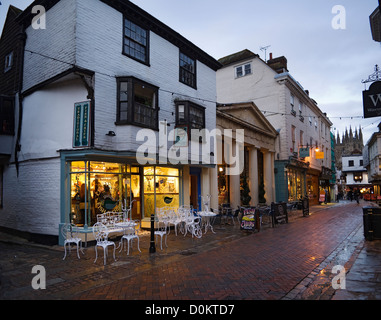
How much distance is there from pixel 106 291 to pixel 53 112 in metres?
7.57

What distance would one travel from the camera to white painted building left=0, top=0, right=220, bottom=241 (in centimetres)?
962

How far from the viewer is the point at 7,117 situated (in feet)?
39.8

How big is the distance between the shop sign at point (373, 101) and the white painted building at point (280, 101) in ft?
47.1

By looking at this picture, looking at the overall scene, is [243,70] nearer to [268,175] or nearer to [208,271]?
[268,175]

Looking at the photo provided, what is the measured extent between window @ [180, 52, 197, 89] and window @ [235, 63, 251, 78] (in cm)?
1201

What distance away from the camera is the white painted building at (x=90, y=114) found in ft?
31.6

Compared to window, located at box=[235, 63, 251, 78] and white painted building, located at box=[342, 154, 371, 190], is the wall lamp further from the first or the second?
white painted building, located at box=[342, 154, 371, 190]

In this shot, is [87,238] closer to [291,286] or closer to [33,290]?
[33,290]

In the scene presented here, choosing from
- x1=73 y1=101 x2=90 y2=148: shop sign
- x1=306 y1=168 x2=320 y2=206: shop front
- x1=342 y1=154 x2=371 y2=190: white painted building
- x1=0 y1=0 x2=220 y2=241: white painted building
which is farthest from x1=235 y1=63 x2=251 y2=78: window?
x1=342 y1=154 x2=371 y2=190: white painted building

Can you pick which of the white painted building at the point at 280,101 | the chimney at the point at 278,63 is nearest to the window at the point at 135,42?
the white painted building at the point at 280,101

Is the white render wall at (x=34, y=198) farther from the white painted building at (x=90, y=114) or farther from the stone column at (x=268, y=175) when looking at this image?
the stone column at (x=268, y=175)

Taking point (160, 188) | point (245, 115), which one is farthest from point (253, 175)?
point (160, 188)
